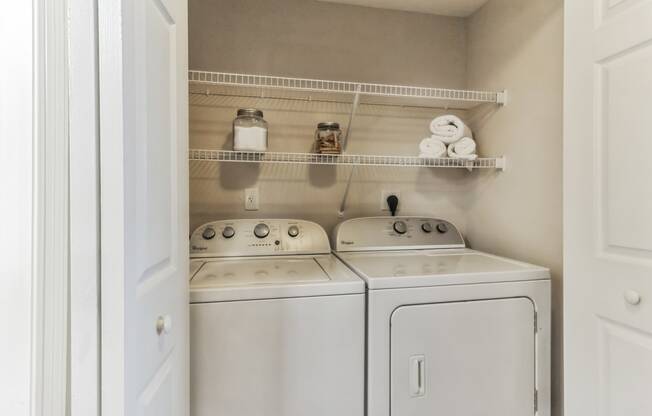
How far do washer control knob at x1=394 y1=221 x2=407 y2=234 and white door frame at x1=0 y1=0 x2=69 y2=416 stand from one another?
1.56 metres

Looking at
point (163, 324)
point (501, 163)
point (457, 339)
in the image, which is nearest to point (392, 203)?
point (501, 163)

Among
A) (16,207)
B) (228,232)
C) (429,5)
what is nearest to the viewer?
(16,207)

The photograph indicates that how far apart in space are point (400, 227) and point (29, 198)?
1620mm

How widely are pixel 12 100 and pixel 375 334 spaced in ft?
3.62

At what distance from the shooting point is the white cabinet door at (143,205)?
1.81 ft

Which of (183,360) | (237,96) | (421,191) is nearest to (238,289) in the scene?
(183,360)

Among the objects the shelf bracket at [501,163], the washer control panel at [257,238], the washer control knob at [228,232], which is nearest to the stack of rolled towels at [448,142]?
the shelf bracket at [501,163]

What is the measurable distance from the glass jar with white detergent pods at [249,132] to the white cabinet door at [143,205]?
582 mm

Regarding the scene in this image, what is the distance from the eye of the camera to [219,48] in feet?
5.92

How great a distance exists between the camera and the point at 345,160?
1879mm

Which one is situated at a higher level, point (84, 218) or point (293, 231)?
point (84, 218)
